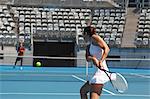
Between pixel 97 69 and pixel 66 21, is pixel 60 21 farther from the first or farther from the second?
pixel 97 69

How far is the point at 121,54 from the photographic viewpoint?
2736 centimetres

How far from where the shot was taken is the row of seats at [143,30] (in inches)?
1128

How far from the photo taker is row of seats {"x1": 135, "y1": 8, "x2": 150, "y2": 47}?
1128 inches

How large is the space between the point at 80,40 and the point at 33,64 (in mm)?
3982

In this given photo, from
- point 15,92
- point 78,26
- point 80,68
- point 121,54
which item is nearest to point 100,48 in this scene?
point 15,92

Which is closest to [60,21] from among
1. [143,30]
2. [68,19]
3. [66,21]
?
[66,21]

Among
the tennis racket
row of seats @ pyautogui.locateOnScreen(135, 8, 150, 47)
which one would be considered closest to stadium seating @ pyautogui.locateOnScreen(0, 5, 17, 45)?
row of seats @ pyautogui.locateOnScreen(135, 8, 150, 47)

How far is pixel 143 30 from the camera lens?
99.3ft

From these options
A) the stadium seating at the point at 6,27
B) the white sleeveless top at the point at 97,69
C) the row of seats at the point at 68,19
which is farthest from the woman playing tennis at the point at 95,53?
the row of seats at the point at 68,19

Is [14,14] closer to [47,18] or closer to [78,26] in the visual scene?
[47,18]

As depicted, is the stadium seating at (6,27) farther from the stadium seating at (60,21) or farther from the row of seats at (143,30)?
the row of seats at (143,30)

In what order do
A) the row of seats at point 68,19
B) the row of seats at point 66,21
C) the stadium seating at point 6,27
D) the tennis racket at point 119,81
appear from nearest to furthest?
1. the tennis racket at point 119,81
2. the stadium seating at point 6,27
3. the row of seats at point 66,21
4. the row of seats at point 68,19

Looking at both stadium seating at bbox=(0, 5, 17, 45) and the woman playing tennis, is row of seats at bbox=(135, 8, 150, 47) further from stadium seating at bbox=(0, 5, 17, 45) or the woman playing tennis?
the woman playing tennis

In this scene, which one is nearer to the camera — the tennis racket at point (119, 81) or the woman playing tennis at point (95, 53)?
the woman playing tennis at point (95, 53)
